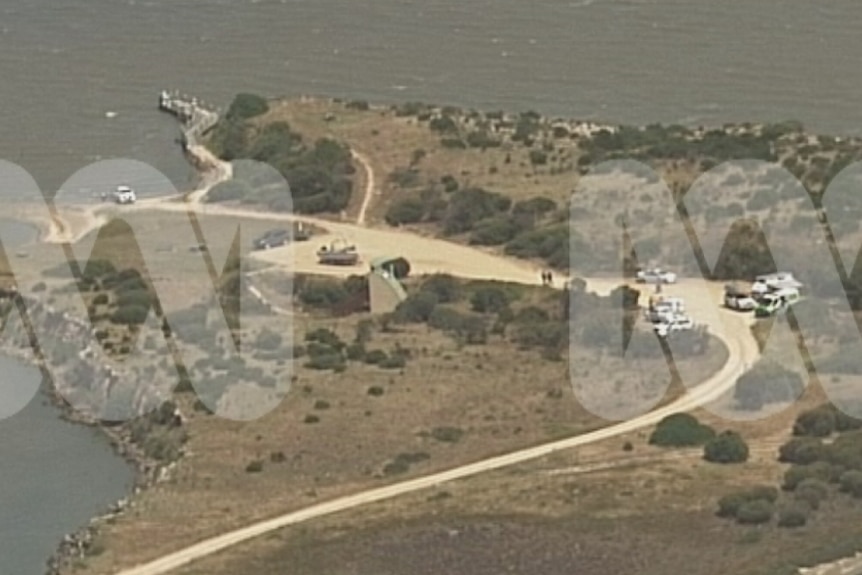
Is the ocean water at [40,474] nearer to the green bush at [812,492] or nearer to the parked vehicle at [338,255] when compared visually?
the parked vehicle at [338,255]

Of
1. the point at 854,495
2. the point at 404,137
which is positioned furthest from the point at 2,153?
the point at 854,495

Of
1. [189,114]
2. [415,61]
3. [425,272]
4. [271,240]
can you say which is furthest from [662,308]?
[415,61]

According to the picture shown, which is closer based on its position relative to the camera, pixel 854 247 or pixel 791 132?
pixel 854 247

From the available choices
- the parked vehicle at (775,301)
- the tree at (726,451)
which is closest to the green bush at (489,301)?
the parked vehicle at (775,301)

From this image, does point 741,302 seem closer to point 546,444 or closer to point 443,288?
point 443,288

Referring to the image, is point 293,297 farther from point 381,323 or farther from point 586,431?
point 586,431

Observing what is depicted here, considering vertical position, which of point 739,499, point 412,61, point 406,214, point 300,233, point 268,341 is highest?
point 739,499
